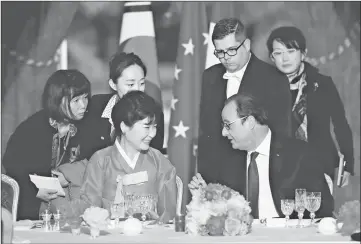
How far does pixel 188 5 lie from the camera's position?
5863mm

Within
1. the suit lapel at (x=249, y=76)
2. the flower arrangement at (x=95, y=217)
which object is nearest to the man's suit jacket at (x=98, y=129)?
the suit lapel at (x=249, y=76)

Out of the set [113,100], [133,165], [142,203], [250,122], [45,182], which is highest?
[113,100]

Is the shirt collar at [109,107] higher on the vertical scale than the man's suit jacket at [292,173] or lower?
higher

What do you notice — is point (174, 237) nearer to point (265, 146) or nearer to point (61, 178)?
point (265, 146)

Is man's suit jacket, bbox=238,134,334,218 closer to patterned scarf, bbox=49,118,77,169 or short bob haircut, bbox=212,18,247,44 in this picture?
short bob haircut, bbox=212,18,247,44

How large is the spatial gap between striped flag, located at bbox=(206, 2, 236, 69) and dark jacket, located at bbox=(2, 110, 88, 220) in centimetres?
122

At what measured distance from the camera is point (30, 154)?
577 cm

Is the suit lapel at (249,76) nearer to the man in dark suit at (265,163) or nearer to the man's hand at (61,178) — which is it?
the man in dark suit at (265,163)

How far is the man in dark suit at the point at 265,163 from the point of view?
5402 mm

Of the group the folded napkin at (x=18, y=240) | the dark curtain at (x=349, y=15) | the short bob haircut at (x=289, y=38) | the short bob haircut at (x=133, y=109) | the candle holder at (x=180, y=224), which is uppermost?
the dark curtain at (x=349, y=15)

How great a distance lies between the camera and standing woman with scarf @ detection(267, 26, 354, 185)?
18.8ft

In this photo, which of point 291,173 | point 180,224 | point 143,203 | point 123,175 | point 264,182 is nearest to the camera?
point 180,224

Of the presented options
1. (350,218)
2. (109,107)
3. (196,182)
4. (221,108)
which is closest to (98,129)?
(109,107)

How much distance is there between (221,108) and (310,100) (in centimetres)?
74
